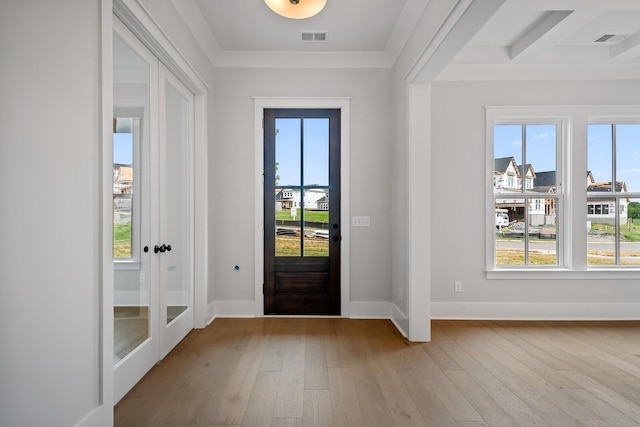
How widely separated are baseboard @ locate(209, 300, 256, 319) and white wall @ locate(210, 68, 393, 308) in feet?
0.20

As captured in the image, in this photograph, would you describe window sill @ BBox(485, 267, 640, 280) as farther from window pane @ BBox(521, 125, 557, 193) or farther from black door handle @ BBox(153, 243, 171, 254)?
black door handle @ BBox(153, 243, 171, 254)

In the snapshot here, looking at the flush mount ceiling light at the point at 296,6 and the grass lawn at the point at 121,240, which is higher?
the flush mount ceiling light at the point at 296,6

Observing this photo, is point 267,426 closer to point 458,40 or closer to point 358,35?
point 458,40

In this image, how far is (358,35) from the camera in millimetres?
3543

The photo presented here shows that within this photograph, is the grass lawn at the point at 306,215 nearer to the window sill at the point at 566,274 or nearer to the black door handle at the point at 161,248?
the black door handle at the point at 161,248

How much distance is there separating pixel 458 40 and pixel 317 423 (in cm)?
265

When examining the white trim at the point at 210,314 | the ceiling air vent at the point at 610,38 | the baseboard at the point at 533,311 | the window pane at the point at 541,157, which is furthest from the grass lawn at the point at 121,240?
the ceiling air vent at the point at 610,38

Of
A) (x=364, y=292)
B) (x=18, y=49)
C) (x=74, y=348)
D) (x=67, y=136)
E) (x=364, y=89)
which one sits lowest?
(x=364, y=292)

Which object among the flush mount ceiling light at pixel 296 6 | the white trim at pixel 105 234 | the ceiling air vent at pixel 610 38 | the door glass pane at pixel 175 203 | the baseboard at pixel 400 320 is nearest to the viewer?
the white trim at pixel 105 234

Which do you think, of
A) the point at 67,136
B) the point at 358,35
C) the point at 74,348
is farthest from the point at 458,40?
the point at 74,348

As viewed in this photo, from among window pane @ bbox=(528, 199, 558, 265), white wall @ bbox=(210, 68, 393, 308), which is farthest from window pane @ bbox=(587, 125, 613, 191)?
white wall @ bbox=(210, 68, 393, 308)

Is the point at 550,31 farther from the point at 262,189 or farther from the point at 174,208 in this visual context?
the point at 174,208

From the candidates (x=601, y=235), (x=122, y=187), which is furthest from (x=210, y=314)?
(x=601, y=235)

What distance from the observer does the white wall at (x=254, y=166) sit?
3.95 m
